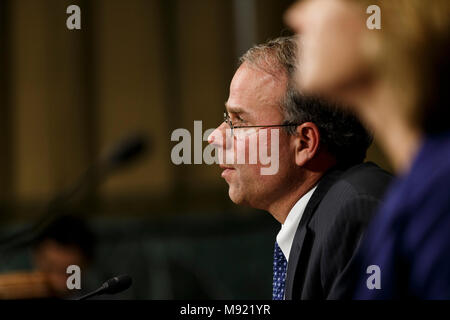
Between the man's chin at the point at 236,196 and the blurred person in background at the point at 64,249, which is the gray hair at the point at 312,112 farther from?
the blurred person in background at the point at 64,249

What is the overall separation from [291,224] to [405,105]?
74 cm

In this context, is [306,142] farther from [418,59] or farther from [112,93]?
[112,93]

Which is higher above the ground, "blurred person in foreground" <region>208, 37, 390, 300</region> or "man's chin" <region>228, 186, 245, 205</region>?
"blurred person in foreground" <region>208, 37, 390, 300</region>

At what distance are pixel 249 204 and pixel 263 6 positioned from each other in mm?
2573

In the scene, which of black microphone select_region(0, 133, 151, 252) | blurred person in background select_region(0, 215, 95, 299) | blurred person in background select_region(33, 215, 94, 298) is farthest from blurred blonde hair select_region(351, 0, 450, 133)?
blurred person in background select_region(33, 215, 94, 298)

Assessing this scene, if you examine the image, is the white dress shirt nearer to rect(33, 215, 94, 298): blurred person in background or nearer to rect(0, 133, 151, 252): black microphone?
rect(0, 133, 151, 252): black microphone

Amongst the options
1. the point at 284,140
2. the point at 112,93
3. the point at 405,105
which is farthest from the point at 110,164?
the point at 112,93

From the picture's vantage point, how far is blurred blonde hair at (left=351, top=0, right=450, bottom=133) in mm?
611

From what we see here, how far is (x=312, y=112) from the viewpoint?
4.33 ft

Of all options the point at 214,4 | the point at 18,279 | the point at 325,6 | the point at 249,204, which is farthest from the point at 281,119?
the point at 214,4

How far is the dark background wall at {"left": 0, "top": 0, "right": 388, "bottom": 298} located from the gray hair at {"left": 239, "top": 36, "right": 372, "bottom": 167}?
2558 millimetres

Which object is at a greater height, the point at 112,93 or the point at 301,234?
the point at 112,93

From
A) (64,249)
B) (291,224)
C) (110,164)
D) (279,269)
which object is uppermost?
(110,164)
